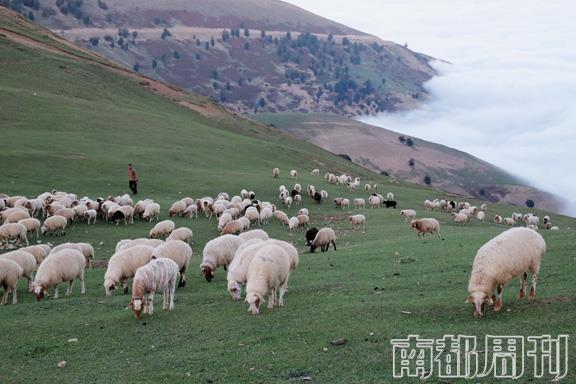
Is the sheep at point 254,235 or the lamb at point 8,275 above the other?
the sheep at point 254,235

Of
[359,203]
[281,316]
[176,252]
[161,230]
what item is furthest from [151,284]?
[359,203]

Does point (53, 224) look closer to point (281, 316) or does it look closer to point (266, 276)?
point (266, 276)

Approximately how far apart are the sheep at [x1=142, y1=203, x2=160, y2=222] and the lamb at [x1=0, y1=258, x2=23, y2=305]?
49.5 ft

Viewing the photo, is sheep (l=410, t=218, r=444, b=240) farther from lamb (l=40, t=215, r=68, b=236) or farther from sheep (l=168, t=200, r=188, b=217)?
lamb (l=40, t=215, r=68, b=236)

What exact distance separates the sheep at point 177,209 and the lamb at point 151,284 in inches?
730

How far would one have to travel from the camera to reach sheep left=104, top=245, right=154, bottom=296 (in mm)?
16688

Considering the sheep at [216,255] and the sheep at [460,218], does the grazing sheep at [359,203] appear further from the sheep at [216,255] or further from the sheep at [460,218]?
the sheep at [216,255]

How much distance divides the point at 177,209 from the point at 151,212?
5.68 feet

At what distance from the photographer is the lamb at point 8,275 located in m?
16.2

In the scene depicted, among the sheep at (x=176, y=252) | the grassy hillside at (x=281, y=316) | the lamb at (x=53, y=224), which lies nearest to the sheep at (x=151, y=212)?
the grassy hillside at (x=281, y=316)

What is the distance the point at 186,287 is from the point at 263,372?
7.78m

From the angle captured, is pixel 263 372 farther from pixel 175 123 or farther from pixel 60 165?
pixel 175 123

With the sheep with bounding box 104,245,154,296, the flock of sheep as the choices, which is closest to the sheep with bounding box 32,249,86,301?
the flock of sheep

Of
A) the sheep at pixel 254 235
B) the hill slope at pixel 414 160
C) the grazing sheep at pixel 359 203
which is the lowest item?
the sheep at pixel 254 235
